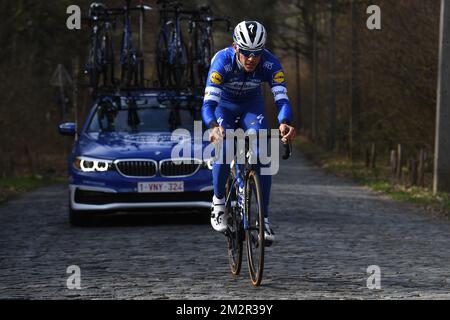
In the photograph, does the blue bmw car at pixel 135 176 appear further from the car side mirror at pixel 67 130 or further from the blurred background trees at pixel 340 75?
the blurred background trees at pixel 340 75


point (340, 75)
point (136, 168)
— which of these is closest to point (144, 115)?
point (136, 168)

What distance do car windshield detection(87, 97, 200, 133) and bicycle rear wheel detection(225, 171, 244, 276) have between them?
16.5ft

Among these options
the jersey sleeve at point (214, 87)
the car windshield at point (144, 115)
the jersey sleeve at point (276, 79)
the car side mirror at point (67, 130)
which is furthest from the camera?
the car windshield at point (144, 115)

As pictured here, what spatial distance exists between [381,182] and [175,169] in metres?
9.89

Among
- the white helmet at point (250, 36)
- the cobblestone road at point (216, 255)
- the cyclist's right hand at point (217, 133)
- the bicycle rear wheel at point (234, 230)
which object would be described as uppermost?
the white helmet at point (250, 36)

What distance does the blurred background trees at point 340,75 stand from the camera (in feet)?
74.9

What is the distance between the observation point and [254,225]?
9219 mm

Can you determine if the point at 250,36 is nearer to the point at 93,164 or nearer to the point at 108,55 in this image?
the point at 93,164

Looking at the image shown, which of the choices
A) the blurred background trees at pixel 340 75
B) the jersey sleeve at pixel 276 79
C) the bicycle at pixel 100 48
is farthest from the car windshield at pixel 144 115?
the jersey sleeve at pixel 276 79

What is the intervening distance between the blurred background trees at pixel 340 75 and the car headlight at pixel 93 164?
4.08 metres

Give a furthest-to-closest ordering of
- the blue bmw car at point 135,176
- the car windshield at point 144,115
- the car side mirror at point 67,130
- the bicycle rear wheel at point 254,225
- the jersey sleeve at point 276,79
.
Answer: the car windshield at point 144,115
the car side mirror at point 67,130
the blue bmw car at point 135,176
the jersey sleeve at point 276,79
the bicycle rear wheel at point 254,225

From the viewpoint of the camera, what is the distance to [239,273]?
9773 mm

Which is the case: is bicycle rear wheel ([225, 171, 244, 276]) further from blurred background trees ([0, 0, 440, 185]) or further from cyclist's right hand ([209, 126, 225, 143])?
blurred background trees ([0, 0, 440, 185])

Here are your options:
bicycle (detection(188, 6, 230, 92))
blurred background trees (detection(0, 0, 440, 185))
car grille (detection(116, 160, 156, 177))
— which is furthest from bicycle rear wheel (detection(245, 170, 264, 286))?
blurred background trees (detection(0, 0, 440, 185))
